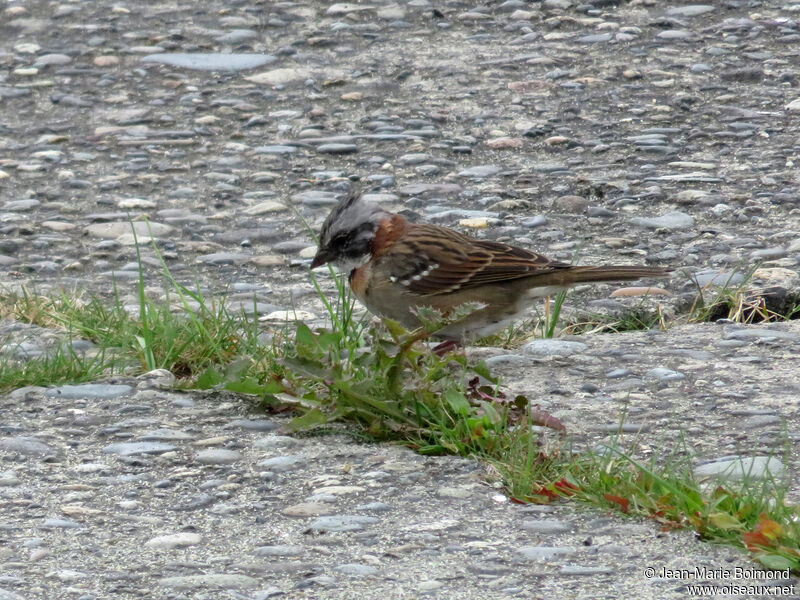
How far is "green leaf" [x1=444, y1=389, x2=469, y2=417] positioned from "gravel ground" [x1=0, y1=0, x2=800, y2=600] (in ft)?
0.65

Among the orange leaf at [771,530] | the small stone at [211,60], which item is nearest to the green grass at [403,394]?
the orange leaf at [771,530]

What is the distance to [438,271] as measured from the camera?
5.96m

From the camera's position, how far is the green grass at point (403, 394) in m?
3.50

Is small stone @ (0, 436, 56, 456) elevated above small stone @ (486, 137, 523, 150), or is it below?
above

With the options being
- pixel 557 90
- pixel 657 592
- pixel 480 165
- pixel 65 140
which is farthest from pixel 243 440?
pixel 557 90

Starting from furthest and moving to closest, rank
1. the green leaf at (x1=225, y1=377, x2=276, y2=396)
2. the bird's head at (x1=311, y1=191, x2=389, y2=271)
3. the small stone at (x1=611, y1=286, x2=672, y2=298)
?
the small stone at (x1=611, y1=286, x2=672, y2=298), the bird's head at (x1=311, y1=191, x2=389, y2=271), the green leaf at (x1=225, y1=377, x2=276, y2=396)

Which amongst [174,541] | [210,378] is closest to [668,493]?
[174,541]

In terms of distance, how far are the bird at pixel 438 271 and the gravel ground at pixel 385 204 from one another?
280mm

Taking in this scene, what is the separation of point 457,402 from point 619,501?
775mm

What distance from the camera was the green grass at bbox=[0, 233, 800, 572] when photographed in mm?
3496

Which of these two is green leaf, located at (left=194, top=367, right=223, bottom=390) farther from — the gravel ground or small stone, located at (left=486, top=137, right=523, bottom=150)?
small stone, located at (left=486, top=137, right=523, bottom=150)

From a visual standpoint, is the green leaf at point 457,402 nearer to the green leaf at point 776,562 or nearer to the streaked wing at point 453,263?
the green leaf at point 776,562

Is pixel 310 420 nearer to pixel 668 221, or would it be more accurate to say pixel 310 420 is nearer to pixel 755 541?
pixel 755 541

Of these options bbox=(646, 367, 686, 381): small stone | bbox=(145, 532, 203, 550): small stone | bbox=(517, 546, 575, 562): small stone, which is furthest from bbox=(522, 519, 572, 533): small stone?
bbox=(646, 367, 686, 381): small stone
